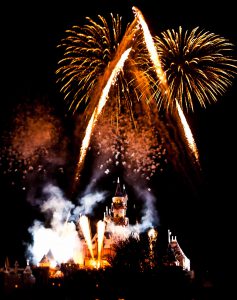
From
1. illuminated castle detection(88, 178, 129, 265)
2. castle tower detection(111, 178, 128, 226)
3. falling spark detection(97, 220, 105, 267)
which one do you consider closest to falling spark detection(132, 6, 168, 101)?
falling spark detection(97, 220, 105, 267)

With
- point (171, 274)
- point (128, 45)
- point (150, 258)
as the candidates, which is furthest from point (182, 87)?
point (150, 258)

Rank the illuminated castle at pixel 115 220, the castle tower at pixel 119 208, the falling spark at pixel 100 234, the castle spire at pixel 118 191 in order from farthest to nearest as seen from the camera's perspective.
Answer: the castle spire at pixel 118 191
the castle tower at pixel 119 208
the illuminated castle at pixel 115 220
the falling spark at pixel 100 234

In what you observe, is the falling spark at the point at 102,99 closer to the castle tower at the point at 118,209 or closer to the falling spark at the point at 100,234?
the falling spark at the point at 100,234

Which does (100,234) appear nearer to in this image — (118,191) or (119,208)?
(119,208)

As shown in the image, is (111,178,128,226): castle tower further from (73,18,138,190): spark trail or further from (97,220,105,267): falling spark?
(73,18,138,190): spark trail

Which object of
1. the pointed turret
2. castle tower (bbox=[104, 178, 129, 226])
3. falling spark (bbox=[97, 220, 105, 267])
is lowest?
falling spark (bbox=[97, 220, 105, 267])

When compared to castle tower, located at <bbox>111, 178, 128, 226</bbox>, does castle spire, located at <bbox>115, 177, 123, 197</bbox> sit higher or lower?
higher

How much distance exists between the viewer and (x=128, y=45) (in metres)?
18.4

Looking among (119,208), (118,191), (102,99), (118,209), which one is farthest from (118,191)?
(102,99)

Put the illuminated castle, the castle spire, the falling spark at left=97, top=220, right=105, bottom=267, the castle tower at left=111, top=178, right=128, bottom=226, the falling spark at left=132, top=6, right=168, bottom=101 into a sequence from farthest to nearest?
the castle spire → the castle tower at left=111, top=178, right=128, bottom=226 → the illuminated castle → the falling spark at left=97, top=220, right=105, bottom=267 → the falling spark at left=132, top=6, right=168, bottom=101

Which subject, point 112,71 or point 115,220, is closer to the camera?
point 112,71

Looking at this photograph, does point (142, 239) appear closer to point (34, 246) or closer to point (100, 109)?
point (100, 109)

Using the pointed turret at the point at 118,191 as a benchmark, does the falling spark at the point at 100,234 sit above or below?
below

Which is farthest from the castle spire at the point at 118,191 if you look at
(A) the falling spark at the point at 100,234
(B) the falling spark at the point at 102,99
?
(B) the falling spark at the point at 102,99
